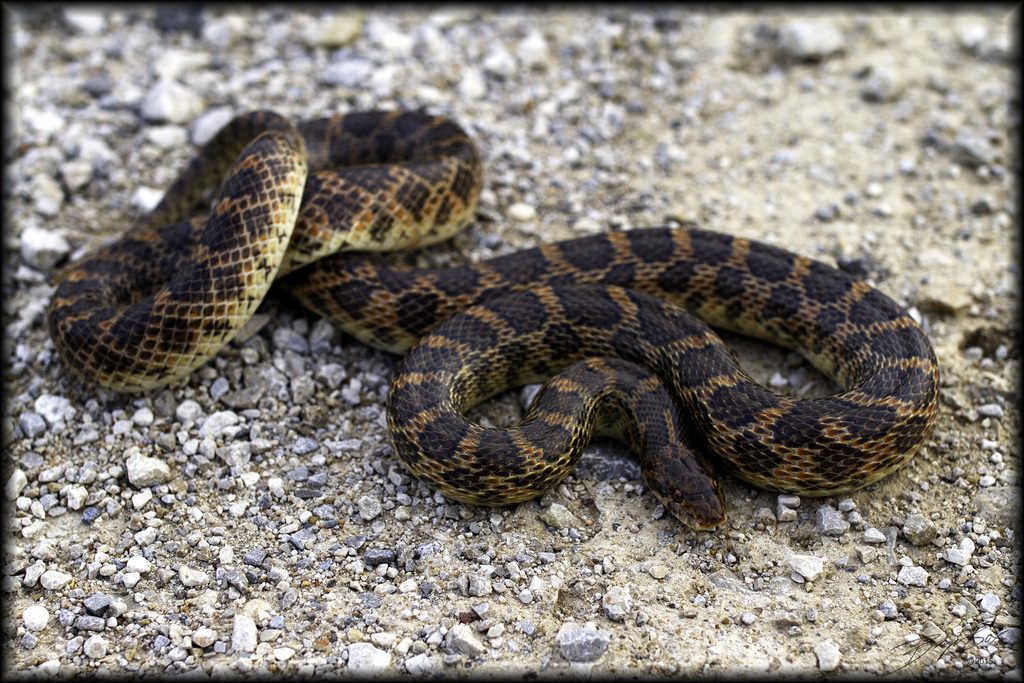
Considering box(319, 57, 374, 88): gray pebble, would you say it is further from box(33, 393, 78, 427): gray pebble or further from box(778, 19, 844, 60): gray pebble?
box(778, 19, 844, 60): gray pebble

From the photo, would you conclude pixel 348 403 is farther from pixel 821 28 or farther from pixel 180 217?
pixel 821 28

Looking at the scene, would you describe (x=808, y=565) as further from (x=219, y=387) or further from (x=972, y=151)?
(x=972, y=151)

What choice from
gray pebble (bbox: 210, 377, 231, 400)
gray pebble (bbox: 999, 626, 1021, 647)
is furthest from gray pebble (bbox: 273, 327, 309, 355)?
gray pebble (bbox: 999, 626, 1021, 647)

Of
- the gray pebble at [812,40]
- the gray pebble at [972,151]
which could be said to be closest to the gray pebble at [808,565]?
the gray pebble at [972,151]

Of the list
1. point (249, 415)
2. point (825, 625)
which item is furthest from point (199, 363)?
point (825, 625)

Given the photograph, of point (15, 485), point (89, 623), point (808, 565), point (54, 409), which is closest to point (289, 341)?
point (54, 409)
